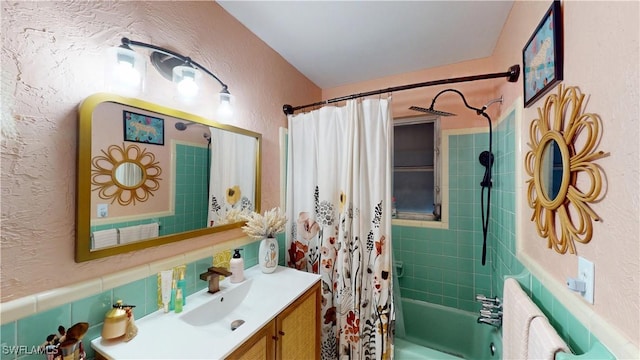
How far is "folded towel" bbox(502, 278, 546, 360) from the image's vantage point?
84 centimetres

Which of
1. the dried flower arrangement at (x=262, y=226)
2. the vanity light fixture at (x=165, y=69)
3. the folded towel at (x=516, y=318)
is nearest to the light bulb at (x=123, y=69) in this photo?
the vanity light fixture at (x=165, y=69)

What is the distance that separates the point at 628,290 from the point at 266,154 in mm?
1712

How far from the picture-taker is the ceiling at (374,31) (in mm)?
1357

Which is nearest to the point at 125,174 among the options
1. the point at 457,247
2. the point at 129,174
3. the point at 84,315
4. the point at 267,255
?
the point at 129,174

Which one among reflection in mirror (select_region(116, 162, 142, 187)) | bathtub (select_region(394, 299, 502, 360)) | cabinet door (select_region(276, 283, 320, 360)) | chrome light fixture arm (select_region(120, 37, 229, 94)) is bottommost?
bathtub (select_region(394, 299, 502, 360))

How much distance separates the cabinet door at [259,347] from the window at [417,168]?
1.66 m

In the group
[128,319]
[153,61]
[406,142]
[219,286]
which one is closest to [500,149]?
[406,142]

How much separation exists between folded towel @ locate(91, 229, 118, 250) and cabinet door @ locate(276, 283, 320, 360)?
2.53ft

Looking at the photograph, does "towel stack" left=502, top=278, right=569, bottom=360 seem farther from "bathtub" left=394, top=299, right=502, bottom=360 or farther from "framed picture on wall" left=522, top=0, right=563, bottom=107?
"framed picture on wall" left=522, top=0, right=563, bottom=107

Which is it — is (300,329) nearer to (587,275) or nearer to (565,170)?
(587,275)

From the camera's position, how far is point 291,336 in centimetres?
117

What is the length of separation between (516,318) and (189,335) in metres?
1.34

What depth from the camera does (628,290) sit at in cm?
51

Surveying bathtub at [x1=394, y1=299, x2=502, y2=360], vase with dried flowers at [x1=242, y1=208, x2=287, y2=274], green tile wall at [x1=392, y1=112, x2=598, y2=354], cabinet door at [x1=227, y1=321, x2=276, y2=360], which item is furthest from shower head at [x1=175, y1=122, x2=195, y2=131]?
bathtub at [x1=394, y1=299, x2=502, y2=360]
